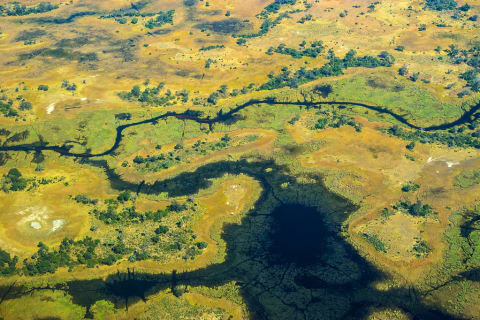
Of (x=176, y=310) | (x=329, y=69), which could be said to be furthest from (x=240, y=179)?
(x=329, y=69)

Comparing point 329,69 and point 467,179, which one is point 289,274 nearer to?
point 467,179

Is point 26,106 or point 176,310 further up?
point 26,106

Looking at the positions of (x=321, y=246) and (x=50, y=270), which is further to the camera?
(x=321, y=246)

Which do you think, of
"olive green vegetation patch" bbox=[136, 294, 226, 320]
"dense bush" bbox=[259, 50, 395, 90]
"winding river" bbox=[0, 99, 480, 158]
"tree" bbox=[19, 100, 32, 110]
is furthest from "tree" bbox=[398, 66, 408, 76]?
"tree" bbox=[19, 100, 32, 110]

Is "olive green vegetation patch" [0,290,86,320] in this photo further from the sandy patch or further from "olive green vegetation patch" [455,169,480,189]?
"olive green vegetation patch" [455,169,480,189]

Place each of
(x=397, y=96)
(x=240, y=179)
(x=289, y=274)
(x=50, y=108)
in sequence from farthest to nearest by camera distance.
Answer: (x=397, y=96) → (x=50, y=108) → (x=240, y=179) → (x=289, y=274)

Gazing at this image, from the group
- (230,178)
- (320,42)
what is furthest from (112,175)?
(320,42)

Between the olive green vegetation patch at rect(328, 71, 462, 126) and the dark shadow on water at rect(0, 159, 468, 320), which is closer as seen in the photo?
the dark shadow on water at rect(0, 159, 468, 320)

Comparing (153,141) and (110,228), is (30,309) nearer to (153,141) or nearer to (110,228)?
(110,228)

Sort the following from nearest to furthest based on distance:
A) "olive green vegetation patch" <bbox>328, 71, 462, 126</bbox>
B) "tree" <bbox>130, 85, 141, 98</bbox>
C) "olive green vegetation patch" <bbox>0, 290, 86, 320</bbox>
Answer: "olive green vegetation patch" <bbox>0, 290, 86, 320</bbox> < "olive green vegetation patch" <bbox>328, 71, 462, 126</bbox> < "tree" <bbox>130, 85, 141, 98</bbox>
